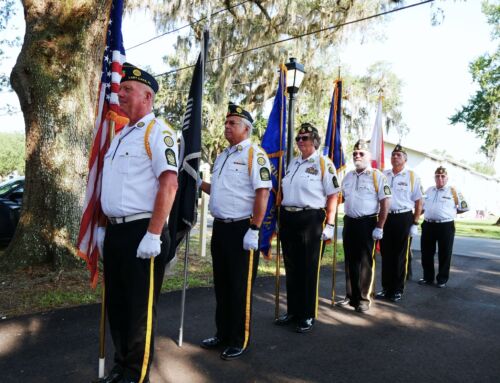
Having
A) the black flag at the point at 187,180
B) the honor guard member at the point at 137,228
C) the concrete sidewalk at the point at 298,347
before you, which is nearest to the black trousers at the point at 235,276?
the concrete sidewalk at the point at 298,347

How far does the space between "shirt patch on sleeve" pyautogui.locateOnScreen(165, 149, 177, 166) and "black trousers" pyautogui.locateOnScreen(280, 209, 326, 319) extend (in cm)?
203

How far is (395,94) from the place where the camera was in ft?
96.1

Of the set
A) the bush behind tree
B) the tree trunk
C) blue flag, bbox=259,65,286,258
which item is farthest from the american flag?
the bush behind tree

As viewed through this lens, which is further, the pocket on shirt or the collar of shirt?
the collar of shirt

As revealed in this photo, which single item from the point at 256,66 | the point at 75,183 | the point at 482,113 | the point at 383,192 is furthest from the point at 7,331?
the point at 482,113

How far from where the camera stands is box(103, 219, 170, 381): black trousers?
2.83 metres

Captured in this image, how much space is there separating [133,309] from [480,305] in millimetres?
4805

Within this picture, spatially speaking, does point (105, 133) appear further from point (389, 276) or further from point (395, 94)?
point (395, 94)

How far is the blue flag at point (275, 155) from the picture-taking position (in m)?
4.81

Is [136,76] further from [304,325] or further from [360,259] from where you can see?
[360,259]

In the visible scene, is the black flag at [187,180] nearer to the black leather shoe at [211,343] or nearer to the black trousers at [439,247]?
the black leather shoe at [211,343]

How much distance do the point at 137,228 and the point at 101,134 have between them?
3.09 feet

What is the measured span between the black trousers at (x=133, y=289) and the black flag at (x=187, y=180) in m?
0.56

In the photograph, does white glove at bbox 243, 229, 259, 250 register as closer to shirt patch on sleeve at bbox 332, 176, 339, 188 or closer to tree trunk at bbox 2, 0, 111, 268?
shirt patch on sleeve at bbox 332, 176, 339, 188
